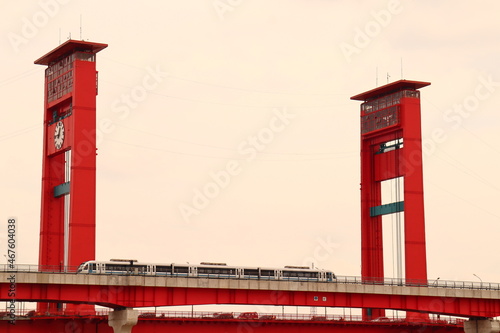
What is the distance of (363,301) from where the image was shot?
10169 cm

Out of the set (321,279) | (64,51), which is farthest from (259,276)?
(64,51)

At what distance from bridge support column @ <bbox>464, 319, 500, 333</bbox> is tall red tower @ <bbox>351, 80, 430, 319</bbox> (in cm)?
812

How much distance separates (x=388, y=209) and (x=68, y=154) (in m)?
38.0

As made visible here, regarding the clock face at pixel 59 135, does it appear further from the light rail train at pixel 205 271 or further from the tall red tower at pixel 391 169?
the tall red tower at pixel 391 169

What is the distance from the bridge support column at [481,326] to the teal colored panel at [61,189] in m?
42.6

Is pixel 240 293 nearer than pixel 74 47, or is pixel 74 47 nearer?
pixel 240 293

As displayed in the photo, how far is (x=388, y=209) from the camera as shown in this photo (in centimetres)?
12344

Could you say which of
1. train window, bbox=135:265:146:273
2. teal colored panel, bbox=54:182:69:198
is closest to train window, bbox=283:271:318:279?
train window, bbox=135:265:146:273

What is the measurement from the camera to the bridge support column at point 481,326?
109m

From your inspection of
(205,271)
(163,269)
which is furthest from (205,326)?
(163,269)

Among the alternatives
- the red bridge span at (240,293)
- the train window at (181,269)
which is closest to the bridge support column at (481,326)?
the red bridge span at (240,293)

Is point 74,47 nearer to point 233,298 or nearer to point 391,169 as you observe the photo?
point 233,298

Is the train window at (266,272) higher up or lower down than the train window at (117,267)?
lower down

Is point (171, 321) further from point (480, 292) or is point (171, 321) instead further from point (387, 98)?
point (387, 98)
